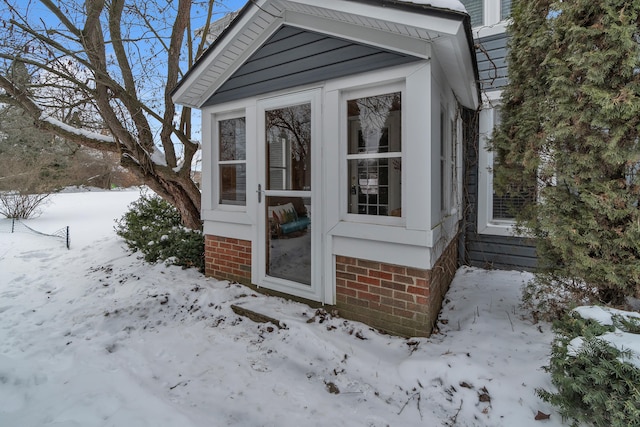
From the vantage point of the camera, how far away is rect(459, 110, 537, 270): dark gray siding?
479cm

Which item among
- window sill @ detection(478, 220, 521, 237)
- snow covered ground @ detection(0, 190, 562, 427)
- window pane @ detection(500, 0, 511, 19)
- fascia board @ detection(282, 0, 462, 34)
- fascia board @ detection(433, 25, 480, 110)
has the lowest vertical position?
snow covered ground @ detection(0, 190, 562, 427)

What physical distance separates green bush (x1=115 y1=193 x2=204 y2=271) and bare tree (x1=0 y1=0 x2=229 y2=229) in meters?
0.58

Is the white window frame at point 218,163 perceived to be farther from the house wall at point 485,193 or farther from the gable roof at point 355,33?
the house wall at point 485,193

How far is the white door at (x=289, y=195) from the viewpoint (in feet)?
11.3

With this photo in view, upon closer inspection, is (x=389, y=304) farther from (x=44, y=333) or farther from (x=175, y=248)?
(x=175, y=248)

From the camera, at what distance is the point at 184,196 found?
236 inches

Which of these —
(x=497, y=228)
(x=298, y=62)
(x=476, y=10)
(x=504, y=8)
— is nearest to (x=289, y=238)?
(x=298, y=62)

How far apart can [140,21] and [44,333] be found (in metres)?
5.42

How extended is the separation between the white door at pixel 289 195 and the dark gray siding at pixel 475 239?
8.72 ft

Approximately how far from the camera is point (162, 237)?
543 cm

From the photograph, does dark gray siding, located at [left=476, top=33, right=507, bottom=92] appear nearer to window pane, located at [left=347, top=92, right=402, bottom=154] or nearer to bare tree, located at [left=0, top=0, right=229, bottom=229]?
window pane, located at [left=347, top=92, right=402, bottom=154]

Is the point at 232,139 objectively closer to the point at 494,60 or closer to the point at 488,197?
the point at 488,197

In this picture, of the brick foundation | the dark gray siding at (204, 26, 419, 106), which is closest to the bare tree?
the dark gray siding at (204, 26, 419, 106)

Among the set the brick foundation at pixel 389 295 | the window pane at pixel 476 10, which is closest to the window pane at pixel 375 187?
the brick foundation at pixel 389 295
